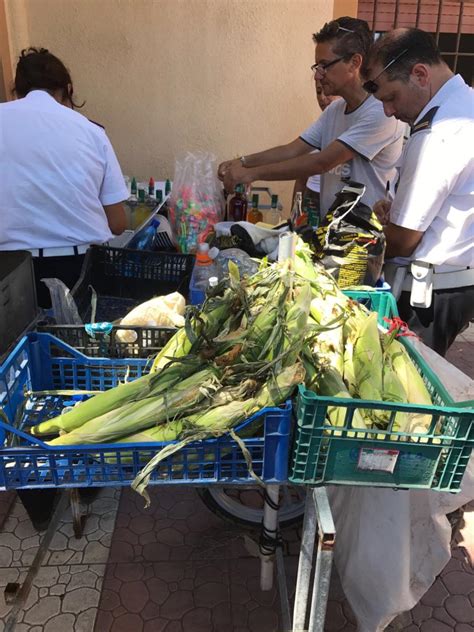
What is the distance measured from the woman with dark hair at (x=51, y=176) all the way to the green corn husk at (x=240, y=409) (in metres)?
1.66

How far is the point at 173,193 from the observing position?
12.4ft

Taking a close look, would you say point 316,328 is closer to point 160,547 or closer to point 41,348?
point 41,348

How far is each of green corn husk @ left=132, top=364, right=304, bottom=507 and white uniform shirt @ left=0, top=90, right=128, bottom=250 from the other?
1655 mm

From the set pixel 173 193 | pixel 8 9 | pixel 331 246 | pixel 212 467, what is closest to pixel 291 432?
pixel 212 467

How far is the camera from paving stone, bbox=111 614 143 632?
2281mm

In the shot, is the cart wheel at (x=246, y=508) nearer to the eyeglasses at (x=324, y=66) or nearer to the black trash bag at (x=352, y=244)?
the black trash bag at (x=352, y=244)

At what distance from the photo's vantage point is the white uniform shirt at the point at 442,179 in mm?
2299

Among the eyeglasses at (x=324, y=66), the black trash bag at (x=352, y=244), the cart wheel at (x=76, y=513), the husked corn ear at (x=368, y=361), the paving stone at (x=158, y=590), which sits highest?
the eyeglasses at (x=324, y=66)

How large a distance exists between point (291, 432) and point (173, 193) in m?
2.60

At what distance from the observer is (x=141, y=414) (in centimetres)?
154

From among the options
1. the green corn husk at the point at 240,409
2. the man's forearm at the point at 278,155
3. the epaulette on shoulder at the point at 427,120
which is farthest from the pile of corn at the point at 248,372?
the man's forearm at the point at 278,155

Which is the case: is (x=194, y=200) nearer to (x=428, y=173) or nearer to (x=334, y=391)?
(x=428, y=173)

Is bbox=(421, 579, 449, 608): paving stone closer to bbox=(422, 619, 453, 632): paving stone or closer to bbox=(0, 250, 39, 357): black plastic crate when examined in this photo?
bbox=(422, 619, 453, 632): paving stone

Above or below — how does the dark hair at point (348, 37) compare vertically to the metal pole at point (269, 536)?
above
